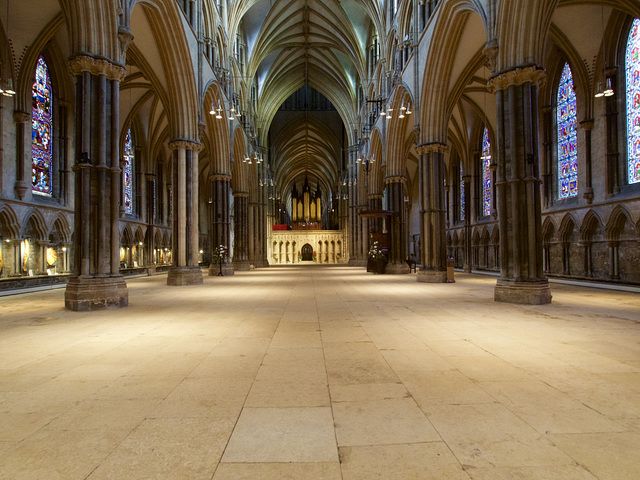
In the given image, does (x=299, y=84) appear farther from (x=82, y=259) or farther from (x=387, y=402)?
Answer: (x=387, y=402)

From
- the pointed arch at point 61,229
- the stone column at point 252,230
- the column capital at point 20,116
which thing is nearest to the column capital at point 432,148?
the column capital at point 20,116

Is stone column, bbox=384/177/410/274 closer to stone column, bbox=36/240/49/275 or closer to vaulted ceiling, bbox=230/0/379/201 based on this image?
vaulted ceiling, bbox=230/0/379/201

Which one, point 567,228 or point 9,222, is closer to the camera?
point 9,222

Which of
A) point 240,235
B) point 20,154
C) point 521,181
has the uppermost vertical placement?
point 20,154

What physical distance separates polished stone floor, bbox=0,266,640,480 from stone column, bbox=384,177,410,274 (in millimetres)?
17723

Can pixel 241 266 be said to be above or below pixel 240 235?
below

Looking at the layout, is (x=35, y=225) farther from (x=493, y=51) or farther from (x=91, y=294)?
(x=493, y=51)

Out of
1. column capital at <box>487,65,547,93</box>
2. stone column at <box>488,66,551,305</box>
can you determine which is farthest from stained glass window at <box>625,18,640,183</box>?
stone column at <box>488,66,551,305</box>

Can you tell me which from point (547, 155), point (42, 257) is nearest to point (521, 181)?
point (547, 155)

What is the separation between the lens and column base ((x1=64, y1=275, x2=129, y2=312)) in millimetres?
10312

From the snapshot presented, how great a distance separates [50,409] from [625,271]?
19.6m

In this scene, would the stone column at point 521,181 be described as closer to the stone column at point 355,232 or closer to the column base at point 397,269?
the column base at point 397,269

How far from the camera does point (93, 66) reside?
10.9 metres

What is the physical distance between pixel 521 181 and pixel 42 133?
21811 millimetres
